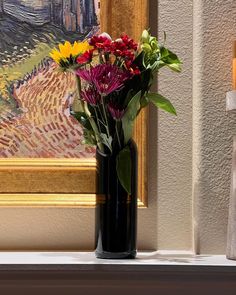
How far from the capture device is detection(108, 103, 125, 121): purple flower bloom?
108 cm

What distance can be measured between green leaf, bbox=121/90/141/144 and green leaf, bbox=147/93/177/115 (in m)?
0.04

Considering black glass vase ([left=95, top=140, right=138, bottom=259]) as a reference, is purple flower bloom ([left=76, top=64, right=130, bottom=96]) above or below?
above

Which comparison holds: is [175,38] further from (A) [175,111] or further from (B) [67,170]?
(B) [67,170]

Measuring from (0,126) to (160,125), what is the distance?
0.28 m

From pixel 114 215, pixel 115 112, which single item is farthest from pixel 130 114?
pixel 114 215

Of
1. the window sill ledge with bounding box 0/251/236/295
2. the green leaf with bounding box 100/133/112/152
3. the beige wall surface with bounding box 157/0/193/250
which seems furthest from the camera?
the beige wall surface with bounding box 157/0/193/250

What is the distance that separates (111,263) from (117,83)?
269 millimetres

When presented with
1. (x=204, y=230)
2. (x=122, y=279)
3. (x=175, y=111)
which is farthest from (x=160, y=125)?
(x=122, y=279)

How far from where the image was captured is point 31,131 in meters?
1.25

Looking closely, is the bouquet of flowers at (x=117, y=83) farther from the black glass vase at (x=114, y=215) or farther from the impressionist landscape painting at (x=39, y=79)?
the impressionist landscape painting at (x=39, y=79)

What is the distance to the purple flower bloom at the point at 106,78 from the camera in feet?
3.51

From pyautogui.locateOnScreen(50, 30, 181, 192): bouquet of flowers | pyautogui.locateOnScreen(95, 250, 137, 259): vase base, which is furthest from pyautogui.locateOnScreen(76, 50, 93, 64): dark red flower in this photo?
pyautogui.locateOnScreen(95, 250, 137, 259): vase base

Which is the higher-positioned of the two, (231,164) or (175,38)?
(175,38)

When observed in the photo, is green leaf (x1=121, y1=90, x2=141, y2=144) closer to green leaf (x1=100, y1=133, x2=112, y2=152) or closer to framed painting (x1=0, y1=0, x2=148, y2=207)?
green leaf (x1=100, y1=133, x2=112, y2=152)
